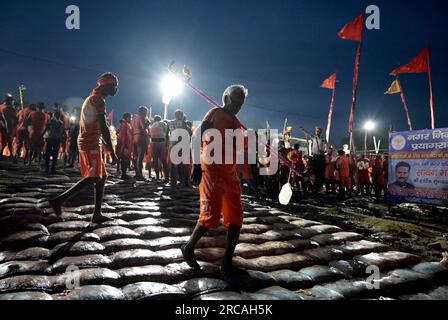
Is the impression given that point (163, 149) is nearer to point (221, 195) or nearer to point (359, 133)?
point (221, 195)

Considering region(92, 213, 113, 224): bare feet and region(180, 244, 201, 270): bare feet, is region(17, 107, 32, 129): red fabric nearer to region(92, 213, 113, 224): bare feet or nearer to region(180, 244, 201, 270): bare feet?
region(92, 213, 113, 224): bare feet

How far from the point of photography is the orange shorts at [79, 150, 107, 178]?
4.28 metres

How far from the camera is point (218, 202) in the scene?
3.22 m

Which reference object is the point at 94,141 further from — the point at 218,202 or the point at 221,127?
the point at 218,202

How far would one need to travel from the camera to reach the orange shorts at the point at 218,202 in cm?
319

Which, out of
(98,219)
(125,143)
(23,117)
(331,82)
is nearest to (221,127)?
(98,219)

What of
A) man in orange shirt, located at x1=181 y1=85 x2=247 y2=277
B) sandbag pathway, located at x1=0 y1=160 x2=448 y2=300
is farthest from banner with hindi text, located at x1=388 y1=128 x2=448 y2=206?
man in orange shirt, located at x1=181 y1=85 x2=247 y2=277

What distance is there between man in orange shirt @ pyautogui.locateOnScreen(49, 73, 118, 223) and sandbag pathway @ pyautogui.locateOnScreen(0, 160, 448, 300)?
15.9 inches

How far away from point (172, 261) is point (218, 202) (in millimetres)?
884
